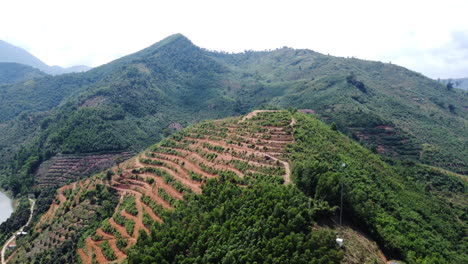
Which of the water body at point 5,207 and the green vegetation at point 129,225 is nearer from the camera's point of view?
the green vegetation at point 129,225

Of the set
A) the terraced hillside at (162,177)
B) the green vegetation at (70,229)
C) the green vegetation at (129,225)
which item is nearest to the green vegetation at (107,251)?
the terraced hillside at (162,177)

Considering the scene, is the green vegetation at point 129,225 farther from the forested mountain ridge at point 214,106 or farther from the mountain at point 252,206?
the forested mountain ridge at point 214,106

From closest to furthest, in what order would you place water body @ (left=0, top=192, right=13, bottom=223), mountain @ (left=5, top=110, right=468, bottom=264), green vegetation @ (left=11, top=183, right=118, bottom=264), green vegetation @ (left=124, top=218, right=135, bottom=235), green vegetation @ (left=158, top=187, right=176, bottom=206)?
1. mountain @ (left=5, top=110, right=468, bottom=264)
2. green vegetation @ (left=124, top=218, right=135, bottom=235)
3. green vegetation @ (left=158, top=187, right=176, bottom=206)
4. green vegetation @ (left=11, top=183, right=118, bottom=264)
5. water body @ (left=0, top=192, right=13, bottom=223)

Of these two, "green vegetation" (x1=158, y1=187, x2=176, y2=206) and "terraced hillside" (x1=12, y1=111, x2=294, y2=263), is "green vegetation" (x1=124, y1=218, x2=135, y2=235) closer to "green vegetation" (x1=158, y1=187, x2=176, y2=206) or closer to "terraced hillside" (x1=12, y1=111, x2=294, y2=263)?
"terraced hillside" (x1=12, y1=111, x2=294, y2=263)

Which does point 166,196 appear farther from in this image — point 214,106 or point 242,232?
point 214,106

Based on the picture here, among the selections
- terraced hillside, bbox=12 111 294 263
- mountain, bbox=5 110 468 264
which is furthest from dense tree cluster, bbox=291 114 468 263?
terraced hillside, bbox=12 111 294 263

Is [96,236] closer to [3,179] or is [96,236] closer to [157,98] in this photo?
[3,179]
